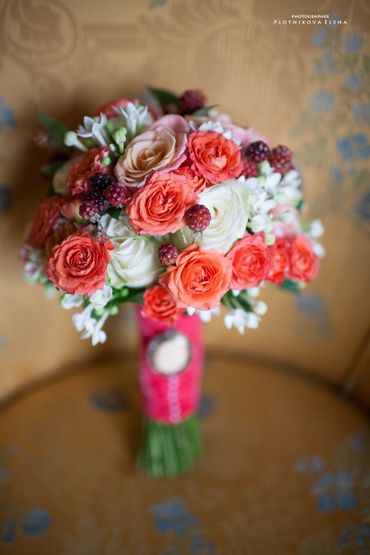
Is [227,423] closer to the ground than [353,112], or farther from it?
closer to the ground

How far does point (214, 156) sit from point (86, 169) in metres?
0.19

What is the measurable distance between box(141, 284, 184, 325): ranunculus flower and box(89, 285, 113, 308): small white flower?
6cm

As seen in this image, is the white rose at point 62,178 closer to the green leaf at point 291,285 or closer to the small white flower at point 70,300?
the small white flower at point 70,300

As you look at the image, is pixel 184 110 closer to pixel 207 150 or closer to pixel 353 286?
pixel 207 150

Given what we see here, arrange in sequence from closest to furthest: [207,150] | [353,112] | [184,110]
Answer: [207,150] < [184,110] < [353,112]

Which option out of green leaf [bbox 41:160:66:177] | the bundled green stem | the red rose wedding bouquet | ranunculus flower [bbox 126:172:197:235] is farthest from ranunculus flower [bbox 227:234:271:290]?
the bundled green stem

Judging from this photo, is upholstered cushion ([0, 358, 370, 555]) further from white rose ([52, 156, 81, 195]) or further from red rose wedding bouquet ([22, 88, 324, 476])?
white rose ([52, 156, 81, 195])

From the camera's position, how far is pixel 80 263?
24.7 inches

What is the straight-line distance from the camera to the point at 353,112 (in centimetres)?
87

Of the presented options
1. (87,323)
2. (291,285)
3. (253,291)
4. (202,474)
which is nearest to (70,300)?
(87,323)

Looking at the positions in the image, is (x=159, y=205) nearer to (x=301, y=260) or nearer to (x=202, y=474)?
(x=301, y=260)

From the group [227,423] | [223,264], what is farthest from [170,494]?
[223,264]

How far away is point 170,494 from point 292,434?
0.31 m

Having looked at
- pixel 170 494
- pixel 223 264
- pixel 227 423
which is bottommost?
pixel 170 494
